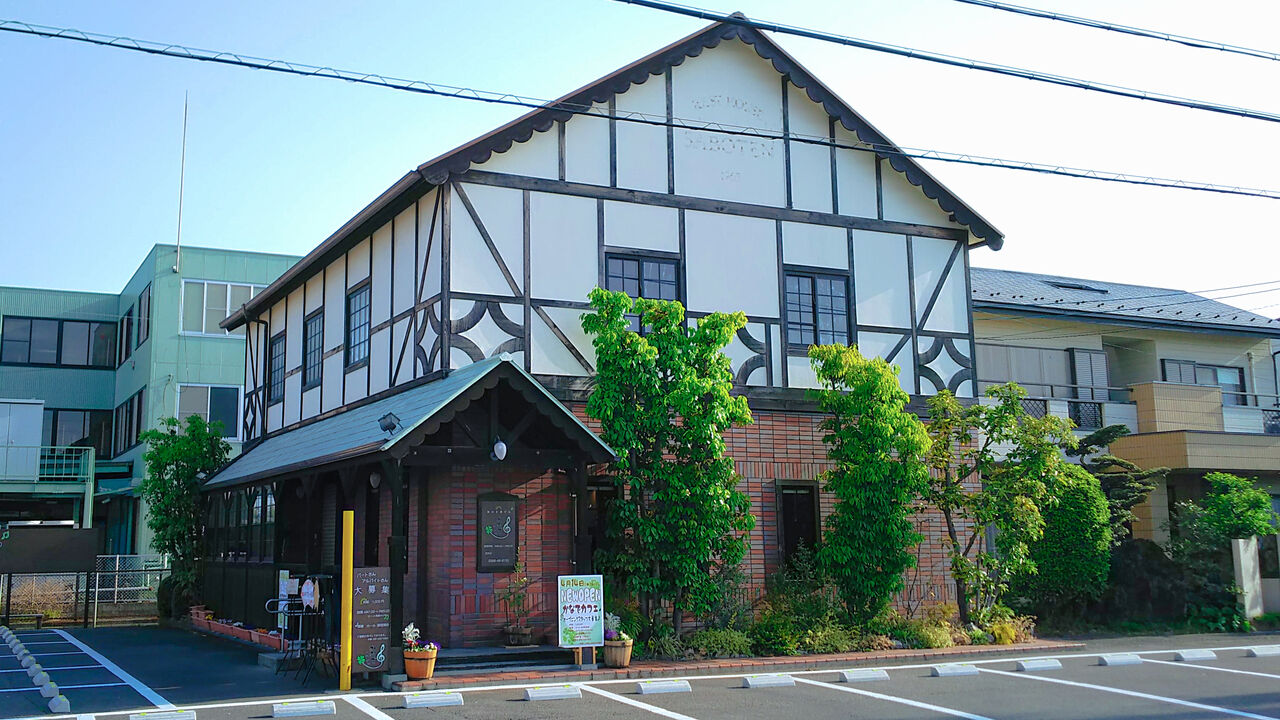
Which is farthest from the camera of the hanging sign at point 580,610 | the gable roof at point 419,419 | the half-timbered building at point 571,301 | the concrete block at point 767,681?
the half-timbered building at point 571,301

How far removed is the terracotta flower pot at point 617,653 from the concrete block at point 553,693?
180cm

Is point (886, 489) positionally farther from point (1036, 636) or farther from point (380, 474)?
point (380, 474)

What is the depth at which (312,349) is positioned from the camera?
74.2 ft

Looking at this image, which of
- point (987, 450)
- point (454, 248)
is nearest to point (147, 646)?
point (454, 248)

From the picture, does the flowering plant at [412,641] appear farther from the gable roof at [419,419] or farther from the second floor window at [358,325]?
the second floor window at [358,325]

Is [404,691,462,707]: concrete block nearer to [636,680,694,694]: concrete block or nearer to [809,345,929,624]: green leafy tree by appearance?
[636,680,694,694]: concrete block

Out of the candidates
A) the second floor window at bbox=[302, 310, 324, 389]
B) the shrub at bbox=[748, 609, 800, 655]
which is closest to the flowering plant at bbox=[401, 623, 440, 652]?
the shrub at bbox=[748, 609, 800, 655]

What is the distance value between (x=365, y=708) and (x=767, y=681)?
15.6 ft

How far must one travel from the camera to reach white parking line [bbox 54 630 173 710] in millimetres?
12290

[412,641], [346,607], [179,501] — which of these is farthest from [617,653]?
[179,501]

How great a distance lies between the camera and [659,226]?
1791 centimetres

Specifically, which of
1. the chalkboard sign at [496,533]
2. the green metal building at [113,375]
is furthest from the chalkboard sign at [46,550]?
the chalkboard sign at [496,533]

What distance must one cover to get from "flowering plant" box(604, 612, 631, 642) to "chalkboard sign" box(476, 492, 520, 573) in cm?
151

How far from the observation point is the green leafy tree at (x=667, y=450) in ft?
50.5
